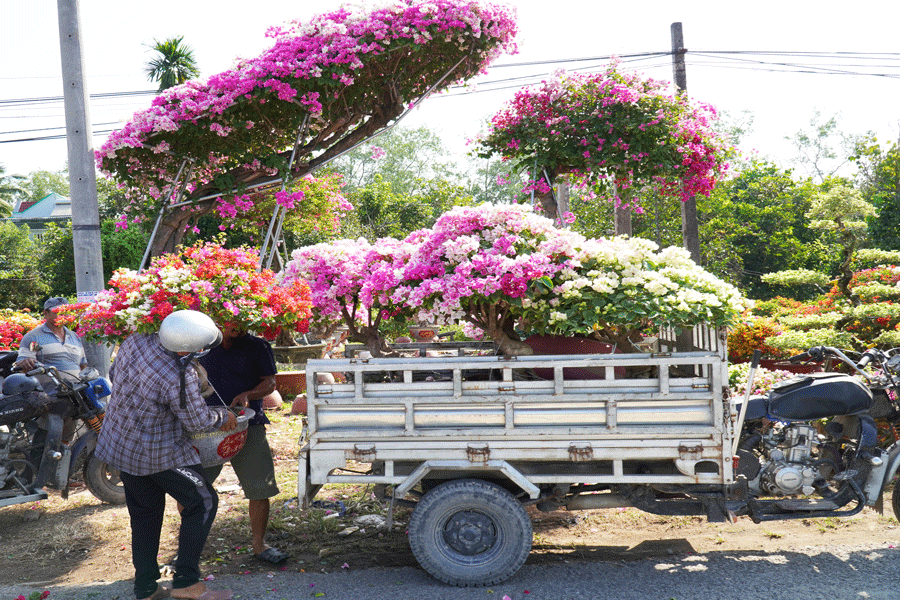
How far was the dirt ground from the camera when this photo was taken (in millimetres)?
4465

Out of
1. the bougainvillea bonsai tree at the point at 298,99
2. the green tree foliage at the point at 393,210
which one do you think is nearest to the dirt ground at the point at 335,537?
the bougainvillea bonsai tree at the point at 298,99

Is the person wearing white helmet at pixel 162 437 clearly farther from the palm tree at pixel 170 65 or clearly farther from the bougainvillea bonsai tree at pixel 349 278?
the palm tree at pixel 170 65

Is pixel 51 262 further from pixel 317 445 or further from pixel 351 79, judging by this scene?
pixel 317 445

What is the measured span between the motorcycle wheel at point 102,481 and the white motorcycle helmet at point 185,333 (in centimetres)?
254

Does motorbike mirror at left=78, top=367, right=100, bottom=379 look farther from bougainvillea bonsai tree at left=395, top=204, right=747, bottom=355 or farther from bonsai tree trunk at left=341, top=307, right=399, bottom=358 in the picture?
bougainvillea bonsai tree at left=395, top=204, right=747, bottom=355

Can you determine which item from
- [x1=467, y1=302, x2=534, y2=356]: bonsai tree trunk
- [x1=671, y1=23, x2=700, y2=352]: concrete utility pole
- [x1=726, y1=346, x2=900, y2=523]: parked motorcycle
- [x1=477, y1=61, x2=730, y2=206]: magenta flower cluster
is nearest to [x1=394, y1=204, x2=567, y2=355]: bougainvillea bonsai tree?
[x1=467, y1=302, x2=534, y2=356]: bonsai tree trunk

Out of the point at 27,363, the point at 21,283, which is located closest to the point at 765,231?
the point at 27,363

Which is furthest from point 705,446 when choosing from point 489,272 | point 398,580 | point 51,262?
point 51,262

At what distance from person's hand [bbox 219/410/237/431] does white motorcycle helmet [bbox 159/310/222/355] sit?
48 centimetres

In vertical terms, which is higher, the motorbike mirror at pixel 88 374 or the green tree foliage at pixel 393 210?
the green tree foliage at pixel 393 210

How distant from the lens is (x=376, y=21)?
6285 millimetres

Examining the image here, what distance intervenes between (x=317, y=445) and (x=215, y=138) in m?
4.08

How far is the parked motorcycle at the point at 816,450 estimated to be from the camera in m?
4.21

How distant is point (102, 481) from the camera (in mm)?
5605
